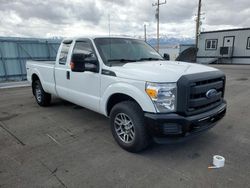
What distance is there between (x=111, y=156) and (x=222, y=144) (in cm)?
203

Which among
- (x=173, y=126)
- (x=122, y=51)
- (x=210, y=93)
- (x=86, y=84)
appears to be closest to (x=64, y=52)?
(x=86, y=84)

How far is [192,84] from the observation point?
108 inches

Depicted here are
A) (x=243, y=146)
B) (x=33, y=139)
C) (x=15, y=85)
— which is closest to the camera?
(x=243, y=146)

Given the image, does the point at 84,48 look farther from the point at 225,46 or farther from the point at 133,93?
the point at 225,46

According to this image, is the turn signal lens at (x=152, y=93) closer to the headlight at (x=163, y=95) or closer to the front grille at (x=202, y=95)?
the headlight at (x=163, y=95)

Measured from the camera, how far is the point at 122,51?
3.91 m

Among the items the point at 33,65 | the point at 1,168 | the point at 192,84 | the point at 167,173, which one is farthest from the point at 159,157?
the point at 33,65

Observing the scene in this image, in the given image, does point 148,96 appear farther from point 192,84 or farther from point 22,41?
point 22,41

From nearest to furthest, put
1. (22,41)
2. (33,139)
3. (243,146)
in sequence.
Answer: (243,146) < (33,139) < (22,41)

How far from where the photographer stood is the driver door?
147 inches

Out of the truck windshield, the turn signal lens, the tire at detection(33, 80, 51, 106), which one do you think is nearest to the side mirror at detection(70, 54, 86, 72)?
the truck windshield

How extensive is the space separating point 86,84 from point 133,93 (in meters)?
1.34

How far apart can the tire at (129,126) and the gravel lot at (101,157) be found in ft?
0.58

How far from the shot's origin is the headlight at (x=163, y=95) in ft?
8.82
